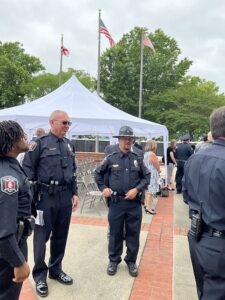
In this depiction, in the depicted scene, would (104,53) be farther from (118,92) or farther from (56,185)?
(56,185)

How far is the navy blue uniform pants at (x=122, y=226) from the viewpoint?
167 inches

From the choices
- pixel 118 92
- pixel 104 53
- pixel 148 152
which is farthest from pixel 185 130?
pixel 148 152

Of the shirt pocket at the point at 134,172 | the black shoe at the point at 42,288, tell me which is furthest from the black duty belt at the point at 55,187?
the black shoe at the point at 42,288

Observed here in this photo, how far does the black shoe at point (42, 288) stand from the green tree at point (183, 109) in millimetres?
26107

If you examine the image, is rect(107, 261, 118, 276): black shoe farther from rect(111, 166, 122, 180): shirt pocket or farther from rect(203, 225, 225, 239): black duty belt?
rect(203, 225, 225, 239): black duty belt

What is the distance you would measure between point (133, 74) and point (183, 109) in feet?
20.8

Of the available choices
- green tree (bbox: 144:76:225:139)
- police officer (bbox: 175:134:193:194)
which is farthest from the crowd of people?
green tree (bbox: 144:76:225:139)

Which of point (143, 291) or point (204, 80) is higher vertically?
point (204, 80)

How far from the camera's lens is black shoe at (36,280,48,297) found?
11.9 feet

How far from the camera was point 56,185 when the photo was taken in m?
3.71

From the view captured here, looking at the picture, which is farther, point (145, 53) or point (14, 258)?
point (145, 53)

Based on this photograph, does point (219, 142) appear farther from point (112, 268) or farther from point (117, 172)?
point (112, 268)

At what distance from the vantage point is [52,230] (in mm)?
3898

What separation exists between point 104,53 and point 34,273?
32.2 metres
